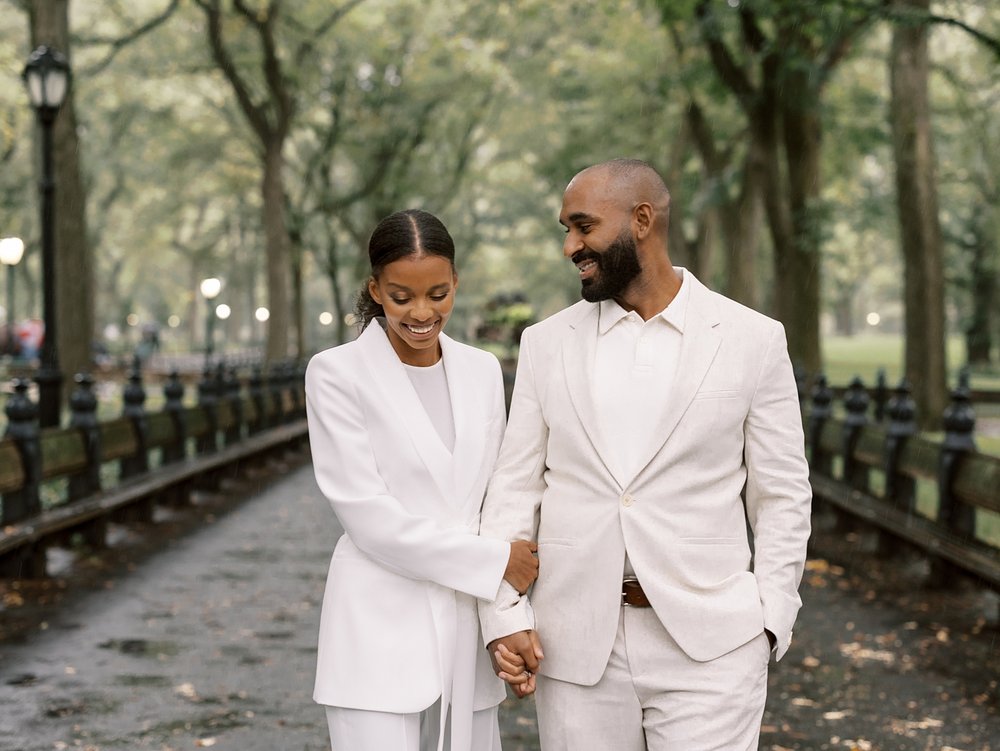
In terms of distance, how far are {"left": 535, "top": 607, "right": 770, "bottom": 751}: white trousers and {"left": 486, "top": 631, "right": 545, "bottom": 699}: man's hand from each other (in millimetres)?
95

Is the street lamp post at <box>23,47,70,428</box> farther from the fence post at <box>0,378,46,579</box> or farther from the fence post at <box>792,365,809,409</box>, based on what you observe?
the fence post at <box>792,365,809,409</box>

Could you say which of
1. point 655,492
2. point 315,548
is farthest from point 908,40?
point 655,492

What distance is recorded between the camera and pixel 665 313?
11.2 ft

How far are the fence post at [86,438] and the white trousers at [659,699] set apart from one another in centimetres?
906

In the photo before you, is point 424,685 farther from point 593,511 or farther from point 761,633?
point 761,633

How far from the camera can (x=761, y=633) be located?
10.9 feet

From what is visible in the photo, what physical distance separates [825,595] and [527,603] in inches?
269

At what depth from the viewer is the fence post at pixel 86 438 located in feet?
38.3

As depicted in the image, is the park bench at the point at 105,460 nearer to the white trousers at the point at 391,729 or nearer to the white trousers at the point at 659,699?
the white trousers at the point at 391,729

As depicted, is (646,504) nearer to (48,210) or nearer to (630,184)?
(630,184)

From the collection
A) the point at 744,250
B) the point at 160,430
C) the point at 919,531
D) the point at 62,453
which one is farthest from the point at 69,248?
the point at 744,250

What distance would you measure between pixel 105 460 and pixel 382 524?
9.54 meters

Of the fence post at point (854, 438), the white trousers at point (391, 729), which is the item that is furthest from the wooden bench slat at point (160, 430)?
the white trousers at point (391, 729)

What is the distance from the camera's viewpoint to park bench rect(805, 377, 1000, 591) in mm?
9287
